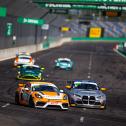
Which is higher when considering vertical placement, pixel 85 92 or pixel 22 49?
pixel 22 49

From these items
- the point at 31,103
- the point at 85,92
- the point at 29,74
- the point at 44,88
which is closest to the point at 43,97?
the point at 31,103

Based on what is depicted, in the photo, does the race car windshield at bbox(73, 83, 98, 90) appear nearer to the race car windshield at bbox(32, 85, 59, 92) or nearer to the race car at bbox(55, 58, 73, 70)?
the race car windshield at bbox(32, 85, 59, 92)

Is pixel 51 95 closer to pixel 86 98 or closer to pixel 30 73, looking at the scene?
pixel 86 98

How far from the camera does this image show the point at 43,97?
69.7 feet

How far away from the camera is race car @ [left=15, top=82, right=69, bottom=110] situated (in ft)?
69.6

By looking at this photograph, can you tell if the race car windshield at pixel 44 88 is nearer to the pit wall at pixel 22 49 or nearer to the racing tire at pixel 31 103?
the racing tire at pixel 31 103

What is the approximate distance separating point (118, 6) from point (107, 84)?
29269mm

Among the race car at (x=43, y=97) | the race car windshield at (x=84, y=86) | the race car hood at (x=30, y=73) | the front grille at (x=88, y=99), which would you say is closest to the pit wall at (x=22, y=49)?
the race car hood at (x=30, y=73)

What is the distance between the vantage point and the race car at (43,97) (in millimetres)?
21219

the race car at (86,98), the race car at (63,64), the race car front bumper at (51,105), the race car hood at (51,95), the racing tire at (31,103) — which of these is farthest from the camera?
the race car at (63,64)

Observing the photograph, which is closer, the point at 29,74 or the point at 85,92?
the point at 85,92

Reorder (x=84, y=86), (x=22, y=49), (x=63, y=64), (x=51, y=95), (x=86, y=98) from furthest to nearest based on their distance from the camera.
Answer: (x=22, y=49) < (x=63, y=64) < (x=84, y=86) < (x=86, y=98) < (x=51, y=95)

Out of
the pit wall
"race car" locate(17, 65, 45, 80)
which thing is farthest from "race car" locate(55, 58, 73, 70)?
"race car" locate(17, 65, 45, 80)

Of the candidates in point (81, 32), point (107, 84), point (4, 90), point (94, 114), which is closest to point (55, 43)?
point (81, 32)
